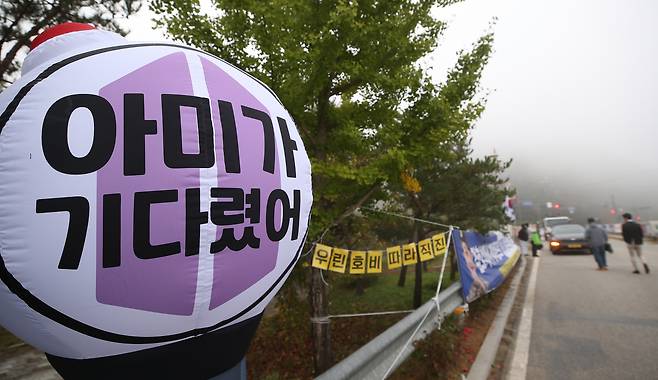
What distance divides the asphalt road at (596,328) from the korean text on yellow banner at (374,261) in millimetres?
2331

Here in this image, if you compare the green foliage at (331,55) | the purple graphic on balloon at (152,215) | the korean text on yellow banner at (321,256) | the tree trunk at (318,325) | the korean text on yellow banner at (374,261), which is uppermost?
the green foliage at (331,55)

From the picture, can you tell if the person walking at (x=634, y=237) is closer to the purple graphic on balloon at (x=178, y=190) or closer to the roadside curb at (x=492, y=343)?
the roadside curb at (x=492, y=343)

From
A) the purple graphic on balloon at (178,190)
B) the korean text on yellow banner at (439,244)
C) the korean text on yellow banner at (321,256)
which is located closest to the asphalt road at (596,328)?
the korean text on yellow banner at (439,244)

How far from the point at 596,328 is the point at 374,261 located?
4.28 m

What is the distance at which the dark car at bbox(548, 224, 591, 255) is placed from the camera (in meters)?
16.6

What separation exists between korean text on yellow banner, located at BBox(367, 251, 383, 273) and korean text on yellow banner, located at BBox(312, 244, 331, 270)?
74 cm

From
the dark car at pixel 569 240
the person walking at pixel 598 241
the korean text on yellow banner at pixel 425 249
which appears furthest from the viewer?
the dark car at pixel 569 240

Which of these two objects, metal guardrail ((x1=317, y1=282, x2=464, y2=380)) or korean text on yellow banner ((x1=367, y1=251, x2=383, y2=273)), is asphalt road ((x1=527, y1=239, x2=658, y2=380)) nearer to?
metal guardrail ((x1=317, y1=282, x2=464, y2=380))

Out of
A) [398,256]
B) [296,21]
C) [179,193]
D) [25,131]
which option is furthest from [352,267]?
[25,131]

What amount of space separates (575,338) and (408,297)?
5.17m

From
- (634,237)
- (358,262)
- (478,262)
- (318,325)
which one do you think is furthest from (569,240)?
(318,325)

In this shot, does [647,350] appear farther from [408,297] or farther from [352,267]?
[408,297]

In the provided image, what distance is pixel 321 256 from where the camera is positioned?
4668 millimetres

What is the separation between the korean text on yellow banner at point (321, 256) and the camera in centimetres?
463
